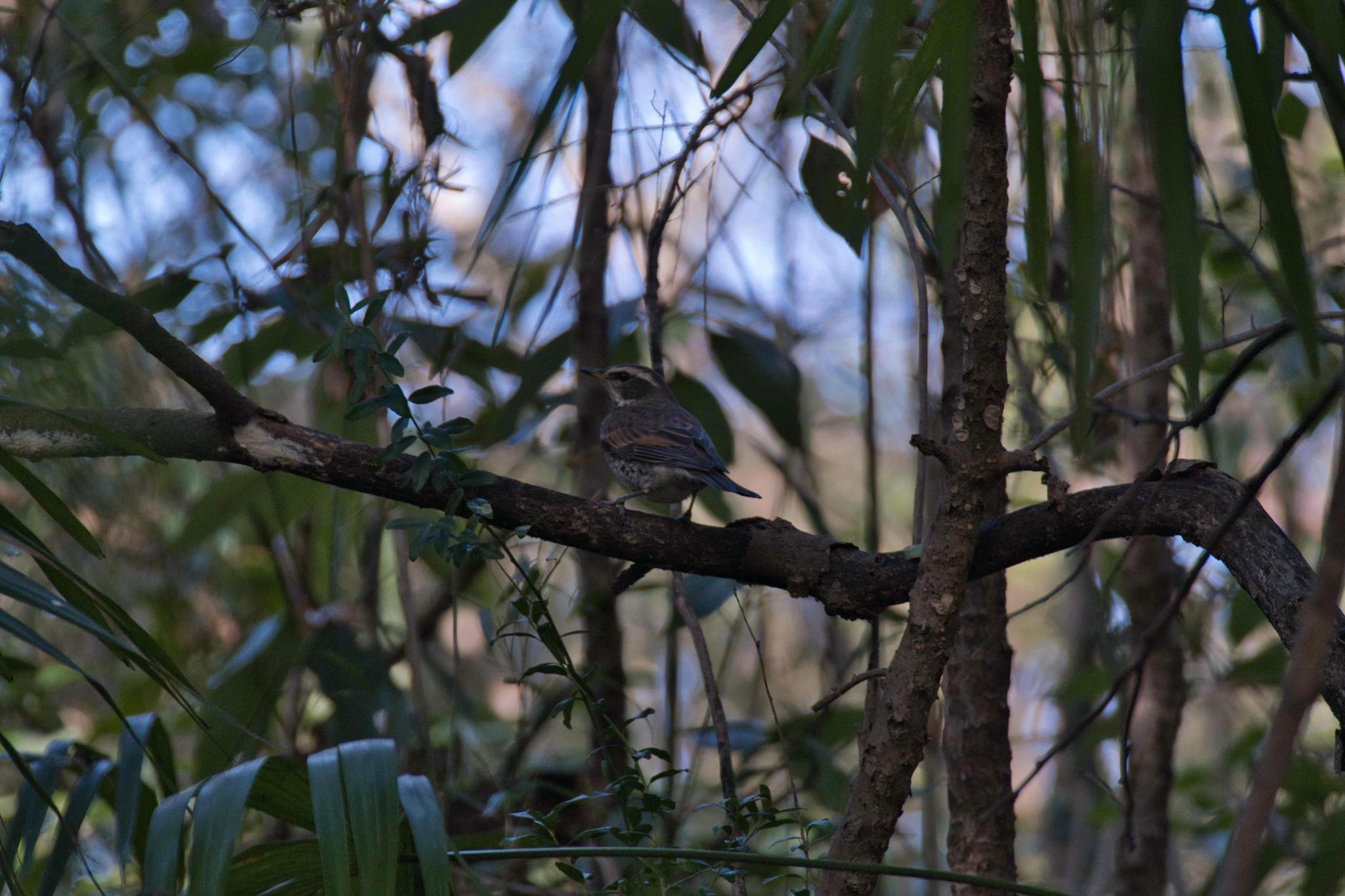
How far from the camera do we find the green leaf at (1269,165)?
1.01 meters

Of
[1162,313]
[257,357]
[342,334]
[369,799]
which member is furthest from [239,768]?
[1162,313]

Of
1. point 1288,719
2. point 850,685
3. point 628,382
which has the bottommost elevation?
point 1288,719

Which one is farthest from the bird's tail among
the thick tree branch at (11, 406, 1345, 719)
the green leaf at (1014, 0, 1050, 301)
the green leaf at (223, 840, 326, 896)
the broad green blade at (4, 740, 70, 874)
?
the green leaf at (1014, 0, 1050, 301)

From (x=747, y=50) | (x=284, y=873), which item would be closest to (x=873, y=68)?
(x=747, y=50)

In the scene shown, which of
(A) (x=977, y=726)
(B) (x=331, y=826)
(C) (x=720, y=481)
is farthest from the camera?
(C) (x=720, y=481)

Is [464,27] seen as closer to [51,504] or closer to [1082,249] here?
[51,504]

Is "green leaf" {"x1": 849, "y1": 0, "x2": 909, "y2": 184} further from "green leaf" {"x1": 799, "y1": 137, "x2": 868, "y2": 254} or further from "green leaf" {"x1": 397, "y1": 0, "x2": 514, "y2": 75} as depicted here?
"green leaf" {"x1": 397, "y1": 0, "x2": 514, "y2": 75}

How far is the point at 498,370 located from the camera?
15.8 feet

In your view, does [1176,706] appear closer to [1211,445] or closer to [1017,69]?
[1211,445]

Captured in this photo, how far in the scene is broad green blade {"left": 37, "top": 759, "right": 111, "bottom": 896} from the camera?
73.2 inches

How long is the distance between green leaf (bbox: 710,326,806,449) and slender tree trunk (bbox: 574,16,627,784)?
68 centimetres

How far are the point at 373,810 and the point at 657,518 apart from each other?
126 centimetres

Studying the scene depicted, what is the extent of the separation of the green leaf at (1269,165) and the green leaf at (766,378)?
3.09 meters

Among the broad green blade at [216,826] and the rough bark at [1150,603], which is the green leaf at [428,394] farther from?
the rough bark at [1150,603]
